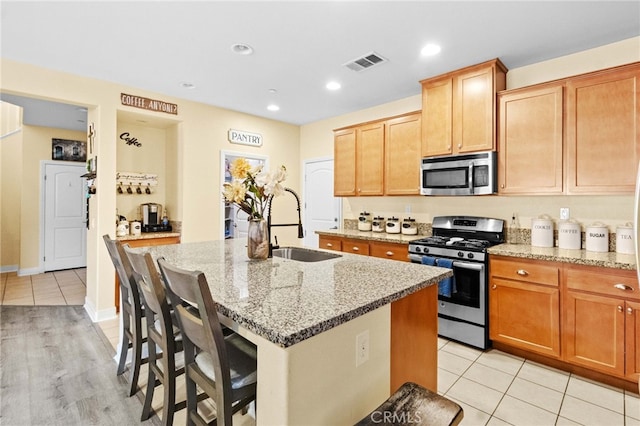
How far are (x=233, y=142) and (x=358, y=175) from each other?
195 cm

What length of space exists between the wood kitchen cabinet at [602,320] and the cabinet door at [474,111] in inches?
53.9

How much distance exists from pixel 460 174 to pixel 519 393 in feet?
6.39

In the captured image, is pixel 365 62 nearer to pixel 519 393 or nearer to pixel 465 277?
pixel 465 277

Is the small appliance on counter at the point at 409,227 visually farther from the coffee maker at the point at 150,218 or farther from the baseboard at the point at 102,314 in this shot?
the baseboard at the point at 102,314

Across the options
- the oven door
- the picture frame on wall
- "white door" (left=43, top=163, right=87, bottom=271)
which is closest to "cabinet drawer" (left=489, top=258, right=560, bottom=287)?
the oven door

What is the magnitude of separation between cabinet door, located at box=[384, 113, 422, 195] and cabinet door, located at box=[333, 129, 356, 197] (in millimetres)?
539

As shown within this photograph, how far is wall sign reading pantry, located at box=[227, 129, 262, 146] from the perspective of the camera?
189 inches

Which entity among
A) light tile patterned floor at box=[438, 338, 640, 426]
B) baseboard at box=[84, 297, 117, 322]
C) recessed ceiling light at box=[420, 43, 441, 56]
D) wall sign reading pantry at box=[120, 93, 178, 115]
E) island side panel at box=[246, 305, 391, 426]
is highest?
recessed ceiling light at box=[420, 43, 441, 56]

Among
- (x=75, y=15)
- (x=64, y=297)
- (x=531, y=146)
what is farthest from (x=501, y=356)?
(x=64, y=297)

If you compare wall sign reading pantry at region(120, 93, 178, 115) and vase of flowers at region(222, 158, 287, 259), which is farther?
wall sign reading pantry at region(120, 93, 178, 115)

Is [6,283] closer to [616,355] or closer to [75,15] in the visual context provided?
[75,15]

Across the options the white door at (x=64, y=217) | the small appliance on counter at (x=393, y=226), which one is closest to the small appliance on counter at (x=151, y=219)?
the white door at (x=64, y=217)

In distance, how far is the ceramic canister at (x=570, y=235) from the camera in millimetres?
2770

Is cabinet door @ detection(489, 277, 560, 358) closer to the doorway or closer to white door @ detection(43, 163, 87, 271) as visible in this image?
the doorway
